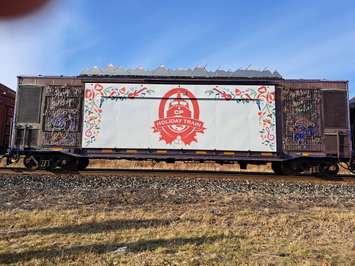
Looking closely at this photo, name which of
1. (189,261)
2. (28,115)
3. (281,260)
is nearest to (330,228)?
(281,260)

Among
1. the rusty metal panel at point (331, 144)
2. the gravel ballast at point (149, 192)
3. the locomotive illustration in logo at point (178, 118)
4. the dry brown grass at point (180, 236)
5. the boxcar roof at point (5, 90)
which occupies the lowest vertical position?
the dry brown grass at point (180, 236)

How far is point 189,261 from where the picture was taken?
3650 mm

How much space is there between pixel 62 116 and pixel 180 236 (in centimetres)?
890

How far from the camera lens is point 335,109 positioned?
1175cm

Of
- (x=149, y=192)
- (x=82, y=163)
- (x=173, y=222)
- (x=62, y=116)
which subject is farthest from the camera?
(x=82, y=163)

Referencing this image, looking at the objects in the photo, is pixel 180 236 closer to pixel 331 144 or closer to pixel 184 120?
pixel 184 120

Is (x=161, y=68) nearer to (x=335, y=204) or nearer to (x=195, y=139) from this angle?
(x=195, y=139)

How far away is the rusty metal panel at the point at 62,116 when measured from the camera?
11906 millimetres

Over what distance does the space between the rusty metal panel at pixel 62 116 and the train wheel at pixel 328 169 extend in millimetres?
9294

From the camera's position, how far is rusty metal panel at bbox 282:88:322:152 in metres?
11.6

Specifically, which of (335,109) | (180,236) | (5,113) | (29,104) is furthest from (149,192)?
(5,113)

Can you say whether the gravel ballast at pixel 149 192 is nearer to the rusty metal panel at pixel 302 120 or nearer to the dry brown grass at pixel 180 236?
the dry brown grass at pixel 180 236

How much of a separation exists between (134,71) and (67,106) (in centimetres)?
298

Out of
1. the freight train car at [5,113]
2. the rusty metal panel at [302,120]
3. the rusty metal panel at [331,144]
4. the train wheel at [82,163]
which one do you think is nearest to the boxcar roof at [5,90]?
the freight train car at [5,113]
